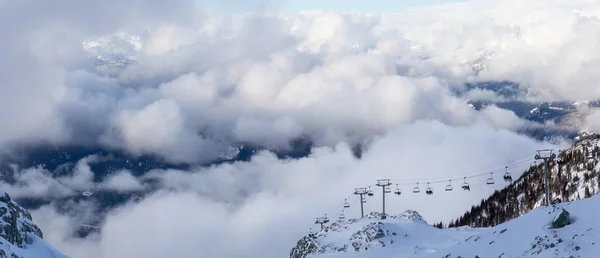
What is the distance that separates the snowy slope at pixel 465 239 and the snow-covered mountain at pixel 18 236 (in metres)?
31.2

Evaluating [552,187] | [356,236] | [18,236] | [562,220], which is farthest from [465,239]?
[552,187]

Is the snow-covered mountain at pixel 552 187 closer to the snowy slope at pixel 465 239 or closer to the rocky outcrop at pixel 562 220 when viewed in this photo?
the snowy slope at pixel 465 239

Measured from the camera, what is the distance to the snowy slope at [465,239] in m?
43.1

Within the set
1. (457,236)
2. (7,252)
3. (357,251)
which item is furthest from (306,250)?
(7,252)

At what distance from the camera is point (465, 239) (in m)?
63.1

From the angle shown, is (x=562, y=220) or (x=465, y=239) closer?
(x=562, y=220)

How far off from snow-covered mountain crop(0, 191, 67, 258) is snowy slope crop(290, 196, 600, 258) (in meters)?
31.2

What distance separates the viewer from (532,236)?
4706cm

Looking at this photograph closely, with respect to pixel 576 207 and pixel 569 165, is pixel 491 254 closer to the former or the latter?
pixel 576 207

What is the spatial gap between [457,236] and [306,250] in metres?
19.6

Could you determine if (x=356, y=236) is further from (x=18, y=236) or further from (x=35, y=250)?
(x=18, y=236)

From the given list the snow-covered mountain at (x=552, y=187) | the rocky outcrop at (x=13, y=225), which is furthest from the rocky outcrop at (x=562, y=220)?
the snow-covered mountain at (x=552, y=187)

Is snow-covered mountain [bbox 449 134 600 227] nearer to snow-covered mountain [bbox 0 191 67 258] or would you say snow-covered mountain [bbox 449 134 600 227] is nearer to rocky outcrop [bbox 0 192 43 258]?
snow-covered mountain [bbox 0 191 67 258]

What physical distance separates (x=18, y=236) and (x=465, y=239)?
46521 mm
